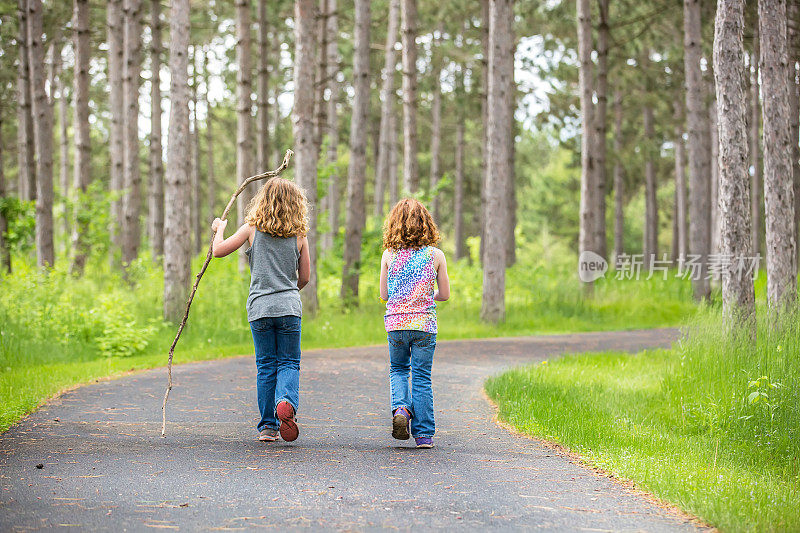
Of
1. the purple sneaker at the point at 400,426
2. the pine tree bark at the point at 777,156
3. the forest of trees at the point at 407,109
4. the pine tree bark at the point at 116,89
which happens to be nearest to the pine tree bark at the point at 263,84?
the forest of trees at the point at 407,109

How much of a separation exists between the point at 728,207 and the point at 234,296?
9667 mm

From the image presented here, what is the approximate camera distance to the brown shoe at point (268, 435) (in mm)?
6805

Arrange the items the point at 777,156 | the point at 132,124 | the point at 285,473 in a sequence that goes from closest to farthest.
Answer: the point at 285,473
the point at 777,156
the point at 132,124

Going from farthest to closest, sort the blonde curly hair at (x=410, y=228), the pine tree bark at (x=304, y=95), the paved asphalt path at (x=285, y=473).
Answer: the pine tree bark at (x=304, y=95) → the blonde curly hair at (x=410, y=228) → the paved asphalt path at (x=285, y=473)

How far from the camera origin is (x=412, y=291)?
6.87 m

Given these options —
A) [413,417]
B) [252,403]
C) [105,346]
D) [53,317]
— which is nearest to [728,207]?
[413,417]

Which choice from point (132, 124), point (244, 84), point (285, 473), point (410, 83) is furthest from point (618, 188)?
point (285, 473)

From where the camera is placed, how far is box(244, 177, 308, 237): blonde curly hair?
675cm

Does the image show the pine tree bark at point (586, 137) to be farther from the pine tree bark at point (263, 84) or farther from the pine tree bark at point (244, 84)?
the pine tree bark at point (263, 84)

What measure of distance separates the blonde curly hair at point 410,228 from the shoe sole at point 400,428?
140cm

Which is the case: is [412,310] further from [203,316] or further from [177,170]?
[177,170]

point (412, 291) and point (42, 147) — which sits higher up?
point (42, 147)

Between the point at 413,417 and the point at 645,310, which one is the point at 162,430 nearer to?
the point at 413,417

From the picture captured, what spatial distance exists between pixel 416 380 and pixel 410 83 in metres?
18.0
